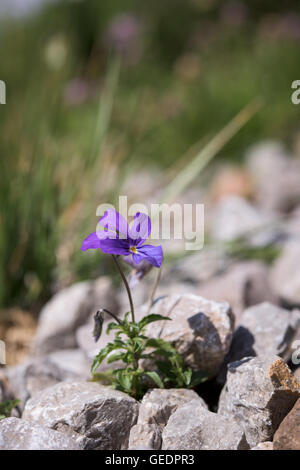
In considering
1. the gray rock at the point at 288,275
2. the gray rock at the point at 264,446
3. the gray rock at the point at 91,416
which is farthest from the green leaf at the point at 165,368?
the gray rock at the point at 288,275

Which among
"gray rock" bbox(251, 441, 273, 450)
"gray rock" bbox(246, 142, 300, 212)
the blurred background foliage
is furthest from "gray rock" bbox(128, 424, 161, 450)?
"gray rock" bbox(246, 142, 300, 212)

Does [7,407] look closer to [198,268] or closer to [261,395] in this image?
[261,395]

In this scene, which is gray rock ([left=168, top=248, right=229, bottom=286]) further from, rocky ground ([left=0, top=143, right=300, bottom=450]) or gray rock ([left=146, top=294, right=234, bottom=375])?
gray rock ([left=146, top=294, right=234, bottom=375])

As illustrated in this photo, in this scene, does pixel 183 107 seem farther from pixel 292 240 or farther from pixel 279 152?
pixel 292 240

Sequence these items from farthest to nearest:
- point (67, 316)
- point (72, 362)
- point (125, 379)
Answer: point (67, 316) < point (72, 362) < point (125, 379)

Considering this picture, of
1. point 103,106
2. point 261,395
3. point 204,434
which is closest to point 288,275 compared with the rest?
point 261,395

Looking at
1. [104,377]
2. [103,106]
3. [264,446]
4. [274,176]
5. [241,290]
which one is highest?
[103,106]

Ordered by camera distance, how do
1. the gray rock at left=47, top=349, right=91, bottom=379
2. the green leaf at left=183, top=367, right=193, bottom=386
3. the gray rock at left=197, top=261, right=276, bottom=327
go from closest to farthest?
the green leaf at left=183, top=367, right=193, bottom=386 < the gray rock at left=47, top=349, right=91, bottom=379 < the gray rock at left=197, top=261, right=276, bottom=327
